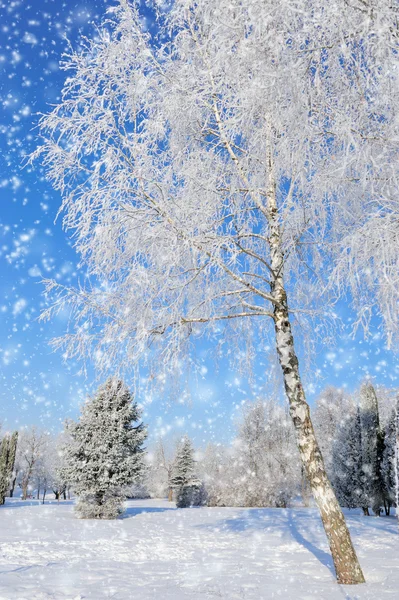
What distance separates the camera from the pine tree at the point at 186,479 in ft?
105

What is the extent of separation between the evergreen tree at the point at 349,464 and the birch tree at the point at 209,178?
17.9 metres

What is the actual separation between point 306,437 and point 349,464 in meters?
19.2

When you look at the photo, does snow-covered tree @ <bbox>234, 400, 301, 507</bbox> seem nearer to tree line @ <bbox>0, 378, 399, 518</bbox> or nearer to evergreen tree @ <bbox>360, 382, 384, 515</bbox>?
tree line @ <bbox>0, 378, 399, 518</bbox>

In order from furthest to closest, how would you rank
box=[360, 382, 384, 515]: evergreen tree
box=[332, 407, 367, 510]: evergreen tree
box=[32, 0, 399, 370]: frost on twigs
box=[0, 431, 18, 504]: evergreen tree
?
box=[0, 431, 18, 504]: evergreen tree
box=[332, 407, 367, 510]: evergreen tree
box=[360, 382, 384, 515]: evergreen tree
box=[32, 0, 399, 370]: frost on twigs

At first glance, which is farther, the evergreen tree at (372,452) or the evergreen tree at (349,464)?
the evergreen tree at (349,464)

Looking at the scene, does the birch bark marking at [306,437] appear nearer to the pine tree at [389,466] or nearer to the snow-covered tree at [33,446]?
the pine tree at [389,466]

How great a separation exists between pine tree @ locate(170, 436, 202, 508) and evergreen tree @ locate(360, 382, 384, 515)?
617 inches

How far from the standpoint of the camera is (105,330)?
229 inches

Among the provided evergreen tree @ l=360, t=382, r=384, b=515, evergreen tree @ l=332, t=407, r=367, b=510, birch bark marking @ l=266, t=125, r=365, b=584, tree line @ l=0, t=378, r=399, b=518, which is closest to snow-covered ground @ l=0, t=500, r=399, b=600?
birch bark marking @ l=266, t=125, r=365, b=584

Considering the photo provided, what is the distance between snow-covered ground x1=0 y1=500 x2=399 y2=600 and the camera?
15.0 feet

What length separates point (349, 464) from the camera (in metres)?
22.0

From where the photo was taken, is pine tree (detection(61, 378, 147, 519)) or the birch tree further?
pine tree (detection(61, 378, 147, 519))

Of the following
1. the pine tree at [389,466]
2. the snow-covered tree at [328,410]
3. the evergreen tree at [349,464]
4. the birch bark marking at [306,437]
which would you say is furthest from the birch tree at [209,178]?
the snow-covered tree at [328,410]

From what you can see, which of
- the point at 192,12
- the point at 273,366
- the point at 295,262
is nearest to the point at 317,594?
the point at 273,366
